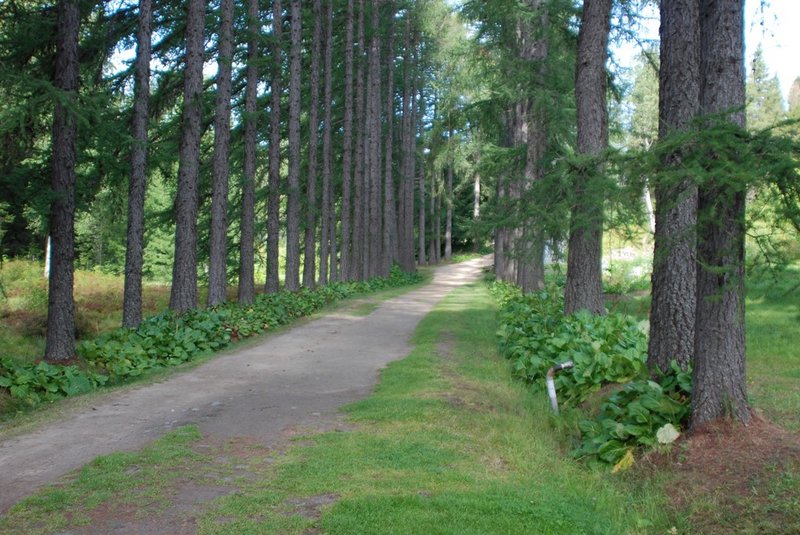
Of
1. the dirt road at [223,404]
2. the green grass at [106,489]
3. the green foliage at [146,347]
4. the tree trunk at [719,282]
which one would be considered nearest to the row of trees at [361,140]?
the tree trunk at [719,282]

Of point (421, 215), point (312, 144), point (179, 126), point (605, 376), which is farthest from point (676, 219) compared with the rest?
point (421, 215)

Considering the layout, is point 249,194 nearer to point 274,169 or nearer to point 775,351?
point 274,169

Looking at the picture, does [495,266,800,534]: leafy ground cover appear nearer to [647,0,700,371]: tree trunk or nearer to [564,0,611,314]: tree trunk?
[647,0,700,371]: tree trunk

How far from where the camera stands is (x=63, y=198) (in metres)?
11.8

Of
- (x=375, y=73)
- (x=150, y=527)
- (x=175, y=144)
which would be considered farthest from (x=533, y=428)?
(x=375, y=73)

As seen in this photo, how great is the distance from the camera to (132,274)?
14.2 metres

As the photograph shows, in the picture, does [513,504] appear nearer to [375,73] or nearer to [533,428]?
[533,428]

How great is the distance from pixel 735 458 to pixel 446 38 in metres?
36.9

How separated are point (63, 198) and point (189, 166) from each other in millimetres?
3672

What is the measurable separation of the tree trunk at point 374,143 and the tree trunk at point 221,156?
1468 cm

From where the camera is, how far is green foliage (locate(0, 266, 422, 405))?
915 cm

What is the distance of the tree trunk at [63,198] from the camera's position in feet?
38.6

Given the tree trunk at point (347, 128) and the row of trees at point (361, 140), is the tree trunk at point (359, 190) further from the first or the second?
the tree trunk at point (347, 128)

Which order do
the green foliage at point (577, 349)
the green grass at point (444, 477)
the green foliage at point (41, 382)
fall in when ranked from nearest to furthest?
the green grass at point (444, 477) → the green foliage at point (577, 349) → the green foliage at point (41, 382)
